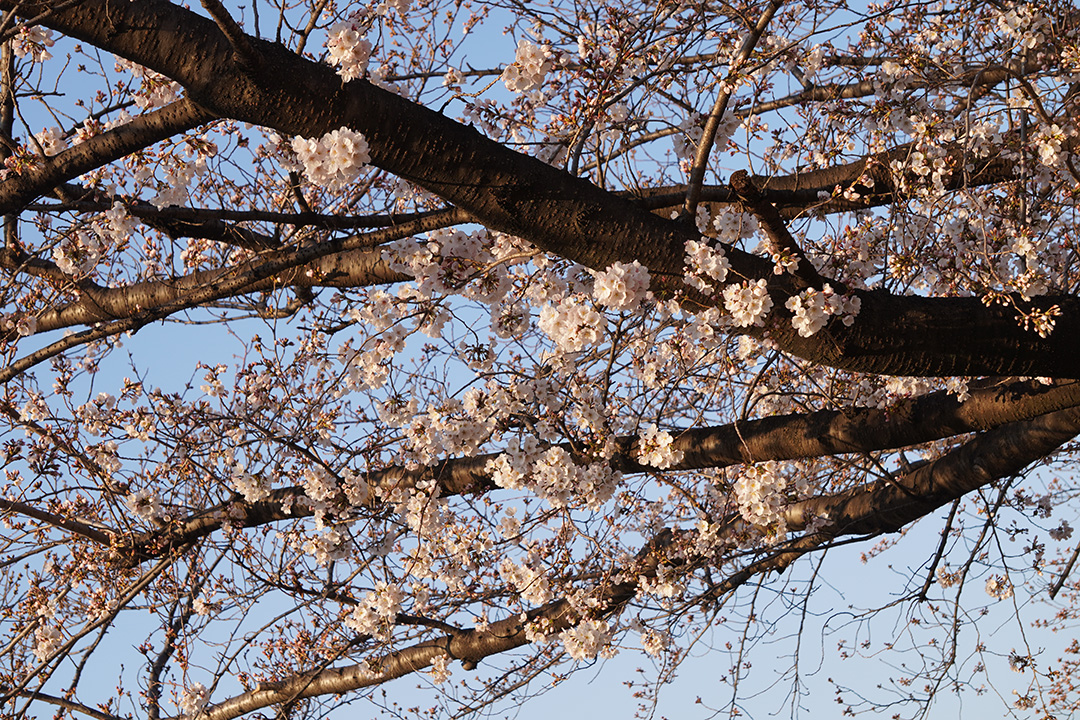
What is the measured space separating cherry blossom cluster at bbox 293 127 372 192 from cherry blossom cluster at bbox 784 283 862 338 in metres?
1.50

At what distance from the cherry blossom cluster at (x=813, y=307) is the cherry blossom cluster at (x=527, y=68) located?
1.43 meters

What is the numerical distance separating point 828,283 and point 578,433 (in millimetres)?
1678

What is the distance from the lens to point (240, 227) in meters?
4.41

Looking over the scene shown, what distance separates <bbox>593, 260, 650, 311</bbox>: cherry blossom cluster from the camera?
8.89 ft

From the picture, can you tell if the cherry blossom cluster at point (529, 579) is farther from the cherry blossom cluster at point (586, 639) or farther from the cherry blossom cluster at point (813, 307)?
the cherry blossom cluster at point (813, 307)

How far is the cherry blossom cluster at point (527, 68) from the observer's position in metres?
3.42

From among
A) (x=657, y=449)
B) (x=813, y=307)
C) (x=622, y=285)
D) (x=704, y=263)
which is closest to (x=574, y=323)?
(x=622, y=285)

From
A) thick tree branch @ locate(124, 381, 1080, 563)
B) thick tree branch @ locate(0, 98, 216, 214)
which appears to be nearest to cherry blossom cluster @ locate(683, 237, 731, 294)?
thick tree branch @ locate(124, 381, 1080, 563)

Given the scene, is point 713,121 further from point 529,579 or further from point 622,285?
point 529,579

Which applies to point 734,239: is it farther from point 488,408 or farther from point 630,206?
point 488,408

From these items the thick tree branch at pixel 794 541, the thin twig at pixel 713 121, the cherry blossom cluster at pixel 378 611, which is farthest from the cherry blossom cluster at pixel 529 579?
the thin twig at pixel 713 121

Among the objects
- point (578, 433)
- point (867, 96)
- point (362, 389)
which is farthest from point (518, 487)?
point (867, 96)

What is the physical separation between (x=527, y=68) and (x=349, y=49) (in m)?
0.97

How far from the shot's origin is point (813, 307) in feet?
9.25
